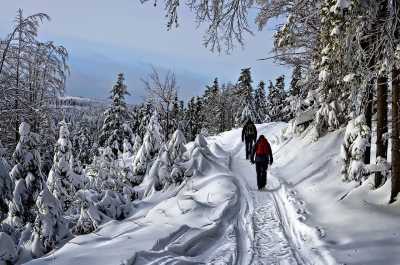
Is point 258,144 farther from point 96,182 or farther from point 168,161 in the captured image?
point 96,182

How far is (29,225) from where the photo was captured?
1021cm

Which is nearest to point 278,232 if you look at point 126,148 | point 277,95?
point 126,148

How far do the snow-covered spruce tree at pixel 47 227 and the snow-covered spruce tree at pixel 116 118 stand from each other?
3295cm

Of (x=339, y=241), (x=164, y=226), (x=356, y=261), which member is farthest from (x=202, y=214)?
(x=356, y=261)

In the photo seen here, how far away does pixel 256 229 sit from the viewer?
31.2 ft

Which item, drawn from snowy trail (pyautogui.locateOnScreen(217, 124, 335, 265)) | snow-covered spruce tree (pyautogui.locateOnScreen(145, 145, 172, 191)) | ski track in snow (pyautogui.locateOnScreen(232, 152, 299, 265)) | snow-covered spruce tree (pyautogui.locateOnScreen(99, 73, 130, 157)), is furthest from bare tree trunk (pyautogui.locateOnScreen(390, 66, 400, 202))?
snow-covered spruce tree (pyautogui.locateOnScreen(99, 73, 130, 157))

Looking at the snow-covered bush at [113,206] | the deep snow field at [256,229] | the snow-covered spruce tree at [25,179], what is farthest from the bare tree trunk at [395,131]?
the snow-covered spruce tree at [25,179]

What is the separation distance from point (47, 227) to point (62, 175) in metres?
9.89

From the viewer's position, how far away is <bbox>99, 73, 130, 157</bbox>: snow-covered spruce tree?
1716 inches

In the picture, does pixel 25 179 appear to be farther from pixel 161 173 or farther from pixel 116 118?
pixel 116 118

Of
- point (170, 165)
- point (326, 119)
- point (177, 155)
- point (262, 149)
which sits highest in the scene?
point (326, 119)

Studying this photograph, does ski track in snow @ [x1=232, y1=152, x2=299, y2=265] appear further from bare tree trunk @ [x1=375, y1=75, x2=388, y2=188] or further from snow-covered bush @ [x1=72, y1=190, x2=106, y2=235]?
snow-covered bush @ [x1=72, y1=190, x2=106, y2=235]

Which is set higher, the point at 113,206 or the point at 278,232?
the point at 113,206

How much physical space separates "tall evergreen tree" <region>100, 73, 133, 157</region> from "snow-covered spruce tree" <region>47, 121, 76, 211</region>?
22040 mm
